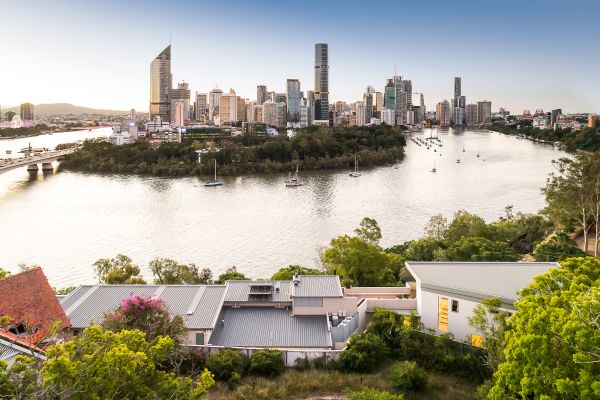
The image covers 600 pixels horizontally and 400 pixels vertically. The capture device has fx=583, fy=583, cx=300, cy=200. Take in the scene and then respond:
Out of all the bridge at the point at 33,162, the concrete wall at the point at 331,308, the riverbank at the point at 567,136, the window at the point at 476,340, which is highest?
the riverbank at the point at 567,136

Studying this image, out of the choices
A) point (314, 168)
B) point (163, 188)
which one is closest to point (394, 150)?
point (314, 168)

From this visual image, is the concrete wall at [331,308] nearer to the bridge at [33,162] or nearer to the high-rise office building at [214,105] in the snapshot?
the bridge at [33,162]

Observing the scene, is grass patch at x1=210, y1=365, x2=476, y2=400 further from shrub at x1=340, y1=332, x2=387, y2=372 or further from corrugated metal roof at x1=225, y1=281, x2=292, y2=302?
corrugated metal roof at x1=225, y1=281, x2=292, y2=302

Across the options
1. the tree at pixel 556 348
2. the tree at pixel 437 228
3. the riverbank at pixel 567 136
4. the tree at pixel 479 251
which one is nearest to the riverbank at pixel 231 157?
the riverbank at pixel 567 136

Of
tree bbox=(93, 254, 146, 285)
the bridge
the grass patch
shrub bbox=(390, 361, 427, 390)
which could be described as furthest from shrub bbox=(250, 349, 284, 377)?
the bridge

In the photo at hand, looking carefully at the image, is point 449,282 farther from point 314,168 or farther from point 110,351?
point 314,168

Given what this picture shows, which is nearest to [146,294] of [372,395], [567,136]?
[372,395]

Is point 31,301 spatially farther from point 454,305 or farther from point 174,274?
point 454,305

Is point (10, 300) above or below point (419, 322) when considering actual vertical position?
above
